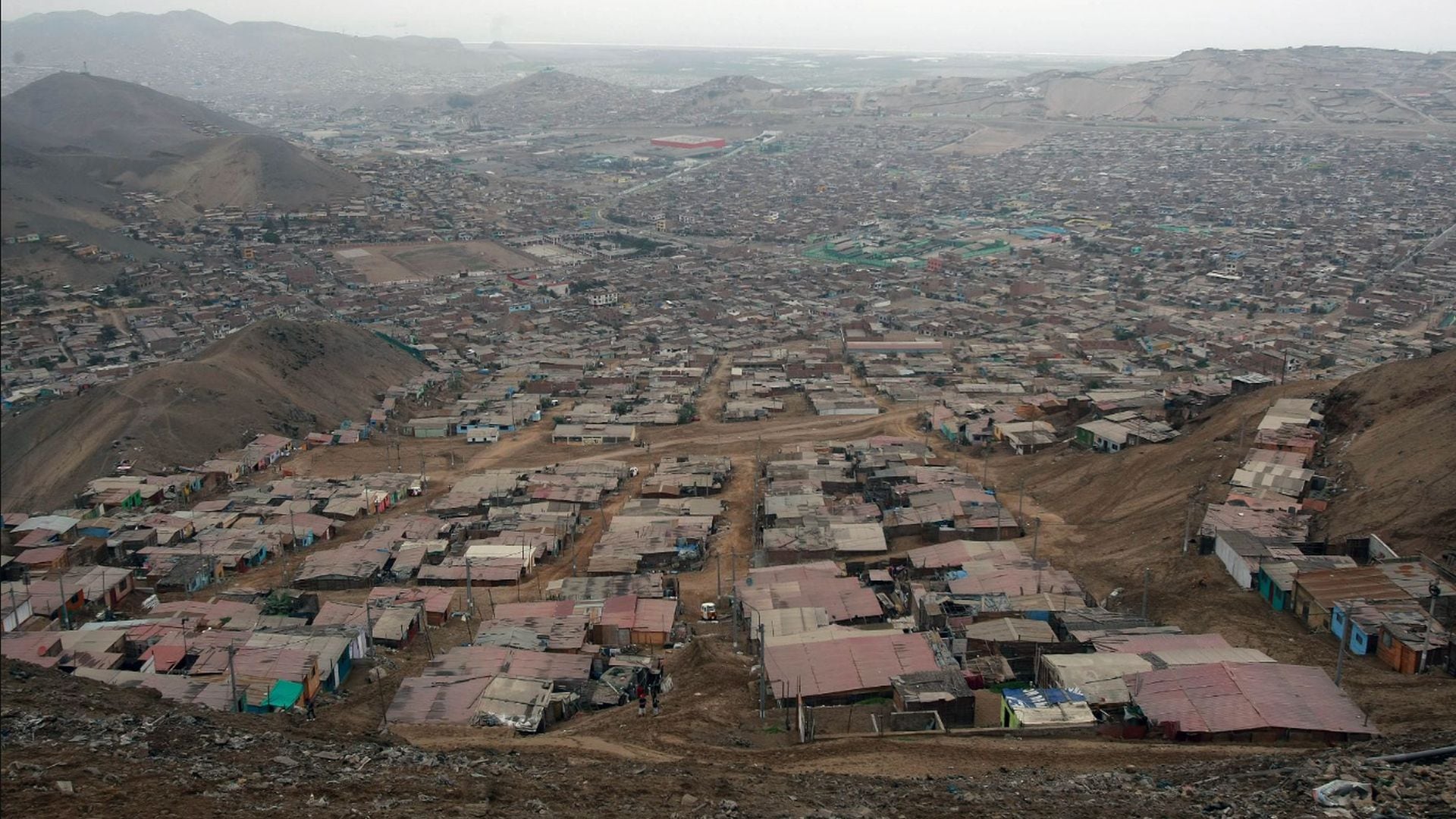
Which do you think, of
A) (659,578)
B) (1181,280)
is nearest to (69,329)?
(659,578)

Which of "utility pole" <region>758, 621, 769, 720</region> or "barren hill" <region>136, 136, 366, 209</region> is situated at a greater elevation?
"barren hill" <region>136, 136, 366, 209</region>

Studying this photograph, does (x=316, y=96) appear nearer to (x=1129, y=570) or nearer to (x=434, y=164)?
(x=434, y=164)

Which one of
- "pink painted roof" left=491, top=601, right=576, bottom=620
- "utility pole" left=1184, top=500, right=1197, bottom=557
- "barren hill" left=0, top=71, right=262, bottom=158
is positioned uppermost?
"barren hill" left=0, top=71, right=262, bottom=158

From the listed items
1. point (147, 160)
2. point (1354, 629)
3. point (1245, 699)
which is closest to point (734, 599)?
point (1245, 699)

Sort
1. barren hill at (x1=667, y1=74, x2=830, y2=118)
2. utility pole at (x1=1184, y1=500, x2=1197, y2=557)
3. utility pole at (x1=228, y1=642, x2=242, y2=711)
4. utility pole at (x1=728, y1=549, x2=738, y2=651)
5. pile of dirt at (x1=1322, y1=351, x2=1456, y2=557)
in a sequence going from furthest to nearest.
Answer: barren hill at (x1=667, y1=74, x2=830, y2=118), utility pole at (x1=1184, y1=500, x2=1197, y2=557), pile of dirt at (x1=1322, y1=351, x2=1456, y2=557), utility pole at (x1=728, y1=549, x2=738, y2=651), utility pole at (x1=228, y1=642, x2=242, y2=711)

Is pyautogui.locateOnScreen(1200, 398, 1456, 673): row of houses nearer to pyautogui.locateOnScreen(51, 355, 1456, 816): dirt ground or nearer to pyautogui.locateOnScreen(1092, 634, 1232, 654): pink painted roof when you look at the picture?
pyautogui.locateOnScreen(51, 355, 1456, 816): dirt ground

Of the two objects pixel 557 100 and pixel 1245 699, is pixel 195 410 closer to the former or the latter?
pixel 1245 699

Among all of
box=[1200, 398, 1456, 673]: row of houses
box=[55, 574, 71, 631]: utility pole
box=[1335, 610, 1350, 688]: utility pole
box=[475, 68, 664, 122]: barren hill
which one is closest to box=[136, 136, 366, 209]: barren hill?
box=[55, 574, 71, 631]: utility pole
